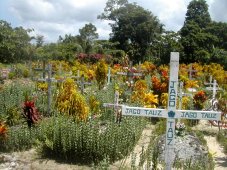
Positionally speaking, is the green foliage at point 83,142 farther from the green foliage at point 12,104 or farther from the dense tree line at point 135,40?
the dense tree line at point 135,40

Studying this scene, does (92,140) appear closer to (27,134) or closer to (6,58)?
(27,134)

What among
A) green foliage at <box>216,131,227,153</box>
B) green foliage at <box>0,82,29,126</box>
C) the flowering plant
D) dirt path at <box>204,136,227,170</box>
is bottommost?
dirt path at <box>204,136,227,170</box>

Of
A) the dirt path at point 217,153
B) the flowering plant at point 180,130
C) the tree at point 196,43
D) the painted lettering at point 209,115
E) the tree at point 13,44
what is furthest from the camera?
the tree at point 13,44

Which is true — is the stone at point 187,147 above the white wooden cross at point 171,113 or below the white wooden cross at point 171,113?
below

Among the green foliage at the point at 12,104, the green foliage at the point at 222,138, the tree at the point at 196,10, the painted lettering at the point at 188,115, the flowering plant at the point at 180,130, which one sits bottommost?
the green foliage at the point at 222,138

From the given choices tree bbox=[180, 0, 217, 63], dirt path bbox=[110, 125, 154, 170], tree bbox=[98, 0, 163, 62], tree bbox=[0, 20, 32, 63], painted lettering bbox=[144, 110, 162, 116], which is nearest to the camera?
painted lettering bbox=[144, 110, 162, 116]

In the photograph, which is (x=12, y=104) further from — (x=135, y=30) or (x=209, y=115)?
(x=135, y=30)

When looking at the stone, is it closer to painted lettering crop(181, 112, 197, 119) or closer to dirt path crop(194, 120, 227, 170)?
dirt path crop(194, 120, 227, 170)

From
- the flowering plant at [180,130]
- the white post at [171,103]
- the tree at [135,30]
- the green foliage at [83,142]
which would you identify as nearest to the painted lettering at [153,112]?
the white post at [171,103]

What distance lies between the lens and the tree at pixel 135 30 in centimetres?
3903

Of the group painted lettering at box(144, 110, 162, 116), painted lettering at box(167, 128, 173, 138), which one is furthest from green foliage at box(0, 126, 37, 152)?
painted lettering at box(167, 128, 173, 138)

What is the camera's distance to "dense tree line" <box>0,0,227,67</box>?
1255 inches

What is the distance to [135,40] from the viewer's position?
4012 cm

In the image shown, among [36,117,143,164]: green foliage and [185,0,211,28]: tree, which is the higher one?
[185,0,211,28]: tree
